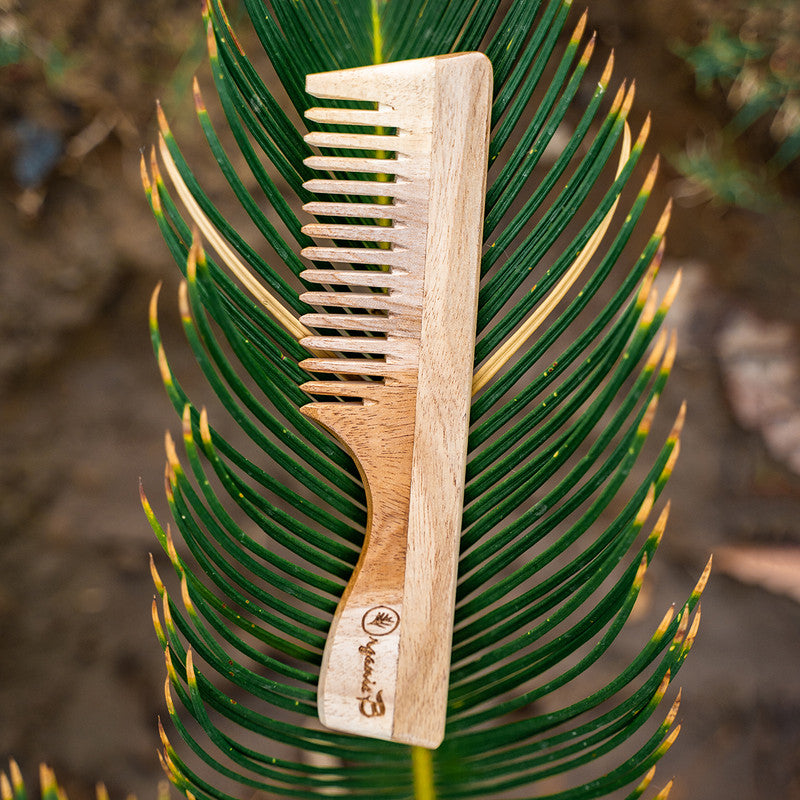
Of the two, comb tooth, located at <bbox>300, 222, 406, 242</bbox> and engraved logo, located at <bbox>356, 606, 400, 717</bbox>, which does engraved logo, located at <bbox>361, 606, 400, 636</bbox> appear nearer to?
engraved logo, located at <bbox>356, 606, 400, 717</bbox>

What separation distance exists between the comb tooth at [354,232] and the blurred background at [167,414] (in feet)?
2.06

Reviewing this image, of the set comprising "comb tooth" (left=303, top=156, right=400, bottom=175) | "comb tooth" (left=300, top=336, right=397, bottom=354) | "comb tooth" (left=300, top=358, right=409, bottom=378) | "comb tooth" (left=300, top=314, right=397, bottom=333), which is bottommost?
"comb tooth" (left=300, top=358, right=409, bottom=378)

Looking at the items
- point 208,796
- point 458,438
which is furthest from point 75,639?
point 458,438

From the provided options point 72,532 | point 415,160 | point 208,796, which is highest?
point 415,160

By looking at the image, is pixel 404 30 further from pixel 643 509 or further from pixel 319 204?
pixel 643 509

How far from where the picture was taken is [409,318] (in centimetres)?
38

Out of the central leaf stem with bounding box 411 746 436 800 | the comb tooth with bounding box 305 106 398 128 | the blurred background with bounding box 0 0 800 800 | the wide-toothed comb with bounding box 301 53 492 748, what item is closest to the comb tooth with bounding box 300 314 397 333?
the wide-toothed comb with bounding box 301 53 492 748

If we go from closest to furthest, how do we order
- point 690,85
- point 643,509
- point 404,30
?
point 643,509 → point 404,30 → point 690,85

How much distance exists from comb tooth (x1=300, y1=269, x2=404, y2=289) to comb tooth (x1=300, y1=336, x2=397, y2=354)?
0.03 meters

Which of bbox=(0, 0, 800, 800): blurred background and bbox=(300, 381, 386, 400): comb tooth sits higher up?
bbox=(300, 381, 386, 400): comb tooth

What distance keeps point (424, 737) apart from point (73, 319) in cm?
84

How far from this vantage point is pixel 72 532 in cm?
102

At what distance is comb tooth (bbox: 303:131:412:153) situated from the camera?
14.8 inches

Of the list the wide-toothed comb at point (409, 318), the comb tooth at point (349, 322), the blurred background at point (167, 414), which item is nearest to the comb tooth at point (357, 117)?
the wide-toothed comb at point (409, 318)
